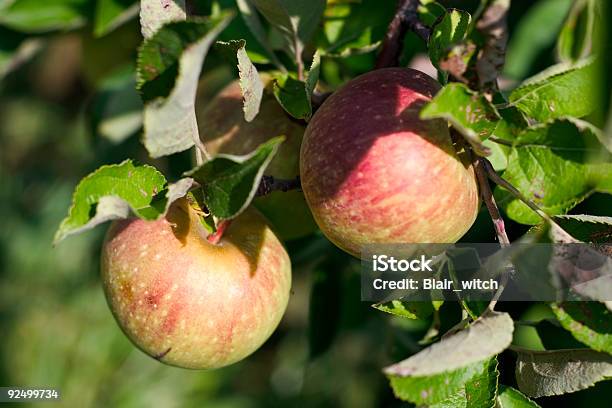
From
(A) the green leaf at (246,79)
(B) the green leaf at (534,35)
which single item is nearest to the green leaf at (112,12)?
(A) the green leaf at (246,79)

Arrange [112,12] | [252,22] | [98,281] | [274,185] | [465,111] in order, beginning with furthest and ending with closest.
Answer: [98,281], [112,12], [252,22], [274,185], [465,111]

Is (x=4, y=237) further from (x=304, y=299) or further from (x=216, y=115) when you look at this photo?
(x=216, y=115)

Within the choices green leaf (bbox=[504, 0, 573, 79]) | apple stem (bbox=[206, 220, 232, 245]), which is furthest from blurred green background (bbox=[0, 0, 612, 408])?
apple stem (bbox=[206, 220, 232, 245])

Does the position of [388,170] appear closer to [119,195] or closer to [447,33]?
[447,33]

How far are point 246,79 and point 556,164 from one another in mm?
326

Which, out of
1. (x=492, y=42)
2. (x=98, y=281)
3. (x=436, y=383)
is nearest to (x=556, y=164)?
(x=492, y=42)

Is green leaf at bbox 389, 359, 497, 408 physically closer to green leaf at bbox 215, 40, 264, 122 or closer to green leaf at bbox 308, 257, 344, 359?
green leaf at bbox 215, 40, 264, 122

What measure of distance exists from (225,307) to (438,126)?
0.30m

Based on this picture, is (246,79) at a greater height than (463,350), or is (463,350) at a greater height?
(246,79)

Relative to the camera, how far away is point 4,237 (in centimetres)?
268

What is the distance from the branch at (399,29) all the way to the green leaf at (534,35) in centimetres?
37

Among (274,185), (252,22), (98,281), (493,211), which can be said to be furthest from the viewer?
(98,281)

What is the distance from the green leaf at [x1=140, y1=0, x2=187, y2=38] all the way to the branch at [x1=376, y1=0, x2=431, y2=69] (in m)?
0.28

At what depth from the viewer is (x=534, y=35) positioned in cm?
119
